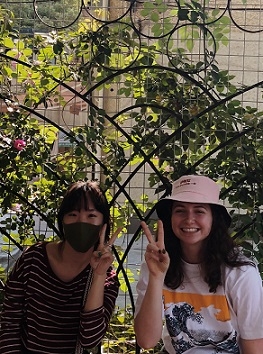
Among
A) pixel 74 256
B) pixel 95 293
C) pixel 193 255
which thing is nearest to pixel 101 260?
pixel 95 293

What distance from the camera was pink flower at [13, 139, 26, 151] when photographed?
280 cm

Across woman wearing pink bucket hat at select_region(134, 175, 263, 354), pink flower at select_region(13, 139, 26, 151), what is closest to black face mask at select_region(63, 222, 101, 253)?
woman wearing pink bucket hat at select_region(134, 175, 263, 354)

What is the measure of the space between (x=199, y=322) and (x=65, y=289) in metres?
0.49

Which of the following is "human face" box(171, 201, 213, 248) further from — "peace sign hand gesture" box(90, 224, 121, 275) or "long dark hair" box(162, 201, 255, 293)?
"peace sign hand gesture" box(90, 224, 121, 275)

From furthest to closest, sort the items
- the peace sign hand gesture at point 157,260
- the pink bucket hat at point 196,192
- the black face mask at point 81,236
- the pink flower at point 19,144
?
1. the pink flower at point 19,144
2. the black face mask at point 81,236
3. the pink bucket hat at point 196,192
4. the peace sign hand gesture at point 157,260

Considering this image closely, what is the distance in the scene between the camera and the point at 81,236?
2318 millimetres

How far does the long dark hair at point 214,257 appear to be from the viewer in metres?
2.20

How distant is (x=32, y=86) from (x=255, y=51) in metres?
0.96

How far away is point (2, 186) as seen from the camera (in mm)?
2875

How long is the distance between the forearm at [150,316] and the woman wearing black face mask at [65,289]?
0.51 ft

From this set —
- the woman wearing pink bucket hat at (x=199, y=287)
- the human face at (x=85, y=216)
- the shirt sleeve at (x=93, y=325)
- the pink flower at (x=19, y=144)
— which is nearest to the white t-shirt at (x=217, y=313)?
the woman wearing pink bucket hat at (x=199, y=287)

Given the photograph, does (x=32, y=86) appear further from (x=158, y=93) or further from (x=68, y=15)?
(x=158, y=93)

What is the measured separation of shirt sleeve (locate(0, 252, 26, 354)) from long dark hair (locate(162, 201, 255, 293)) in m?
0.54

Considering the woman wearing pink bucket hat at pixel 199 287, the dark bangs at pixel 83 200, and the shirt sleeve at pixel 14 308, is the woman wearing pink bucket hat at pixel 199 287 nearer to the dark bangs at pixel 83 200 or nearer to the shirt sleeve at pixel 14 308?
the dark bangs at pixel 83 200
